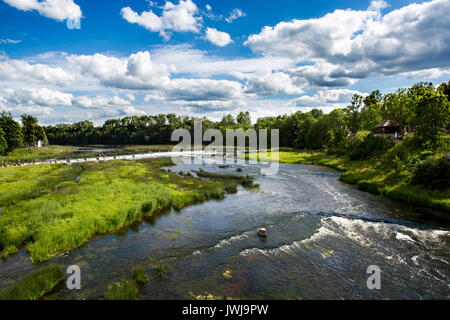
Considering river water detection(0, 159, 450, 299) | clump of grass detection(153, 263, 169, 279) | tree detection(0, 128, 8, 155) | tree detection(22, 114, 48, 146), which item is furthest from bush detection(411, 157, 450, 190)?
tree detection(22, 114, 48, 146)

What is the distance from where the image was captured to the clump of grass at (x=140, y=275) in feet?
50.6

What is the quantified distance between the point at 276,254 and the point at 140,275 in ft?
34.0

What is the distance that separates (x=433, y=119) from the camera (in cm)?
4638

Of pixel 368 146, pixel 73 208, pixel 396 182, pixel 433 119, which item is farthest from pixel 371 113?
pixel 73 208

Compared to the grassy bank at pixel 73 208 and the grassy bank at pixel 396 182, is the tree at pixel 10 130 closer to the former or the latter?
the grassy bank at pixel 73 208

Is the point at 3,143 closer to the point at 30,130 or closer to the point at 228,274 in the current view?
the point at 30,130

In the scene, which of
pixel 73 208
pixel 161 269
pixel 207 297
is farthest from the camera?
pixel 73 208

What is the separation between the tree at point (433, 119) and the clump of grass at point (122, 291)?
177 feet

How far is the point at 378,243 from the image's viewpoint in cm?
2086

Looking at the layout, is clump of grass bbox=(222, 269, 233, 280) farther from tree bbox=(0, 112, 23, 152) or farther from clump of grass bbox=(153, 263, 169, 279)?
tree bbox=(0, 112, 23, 152)

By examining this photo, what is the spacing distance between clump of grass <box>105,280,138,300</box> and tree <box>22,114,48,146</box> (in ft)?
474

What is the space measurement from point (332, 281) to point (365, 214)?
15.5 m
